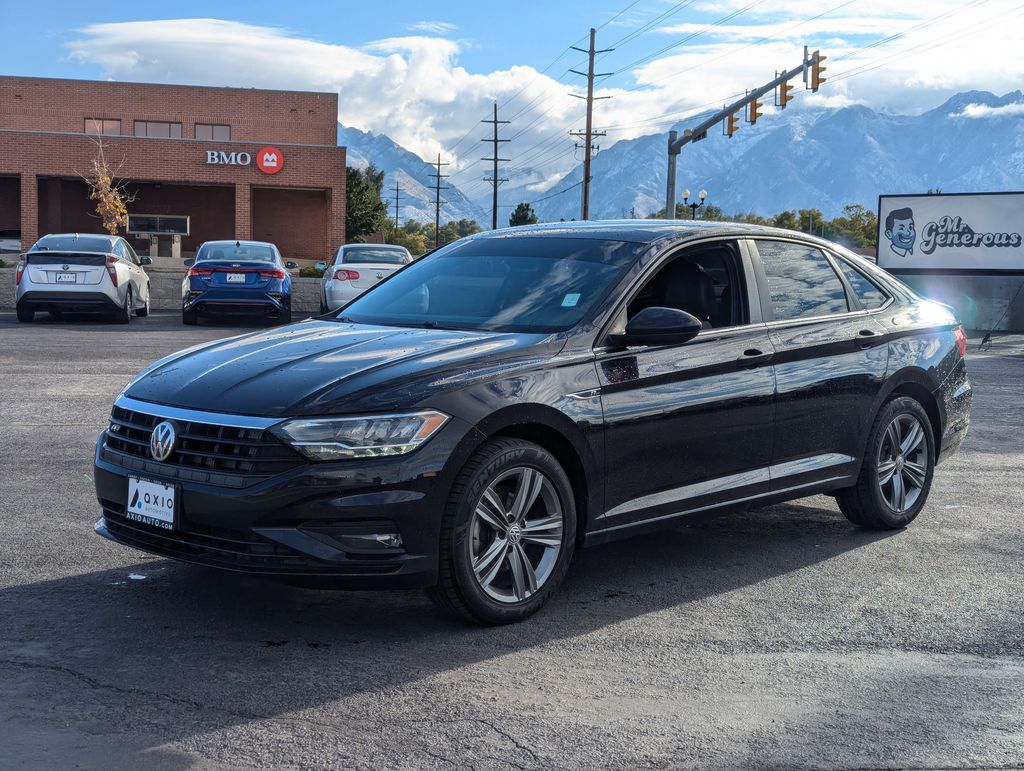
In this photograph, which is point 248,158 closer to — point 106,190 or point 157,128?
point 106,190

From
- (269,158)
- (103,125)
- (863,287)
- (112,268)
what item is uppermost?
(103,125)

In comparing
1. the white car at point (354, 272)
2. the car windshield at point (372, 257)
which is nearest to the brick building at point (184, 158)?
the car windshield at point (372, 257)

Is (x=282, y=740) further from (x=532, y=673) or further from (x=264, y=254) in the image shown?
(x=264, y=254)

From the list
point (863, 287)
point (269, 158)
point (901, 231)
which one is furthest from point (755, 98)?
point (863, 287)

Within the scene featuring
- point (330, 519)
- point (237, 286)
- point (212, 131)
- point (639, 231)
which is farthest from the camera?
point (212, 131)

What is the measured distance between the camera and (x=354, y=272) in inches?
872

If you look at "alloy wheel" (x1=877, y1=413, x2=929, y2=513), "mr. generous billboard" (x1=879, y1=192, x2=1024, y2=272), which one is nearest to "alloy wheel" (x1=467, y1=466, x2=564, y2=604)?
"alloy wheel" (x1=877, y1=413, x2=929, y2=513)

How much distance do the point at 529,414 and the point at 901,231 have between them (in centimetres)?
2746

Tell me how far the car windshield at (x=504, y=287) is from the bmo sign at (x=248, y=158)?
45562 mm

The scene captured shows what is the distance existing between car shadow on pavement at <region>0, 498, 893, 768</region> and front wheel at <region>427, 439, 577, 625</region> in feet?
0.44

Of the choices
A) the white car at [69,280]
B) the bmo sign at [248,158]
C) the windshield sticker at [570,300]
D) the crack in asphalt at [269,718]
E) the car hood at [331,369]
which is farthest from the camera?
the bmo sign at [248,158]

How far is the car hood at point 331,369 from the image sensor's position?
14.8 feet

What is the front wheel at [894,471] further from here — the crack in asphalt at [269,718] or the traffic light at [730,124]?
the traffic light at [730,124]

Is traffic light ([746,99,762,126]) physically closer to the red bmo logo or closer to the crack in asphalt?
the red bmo logo
